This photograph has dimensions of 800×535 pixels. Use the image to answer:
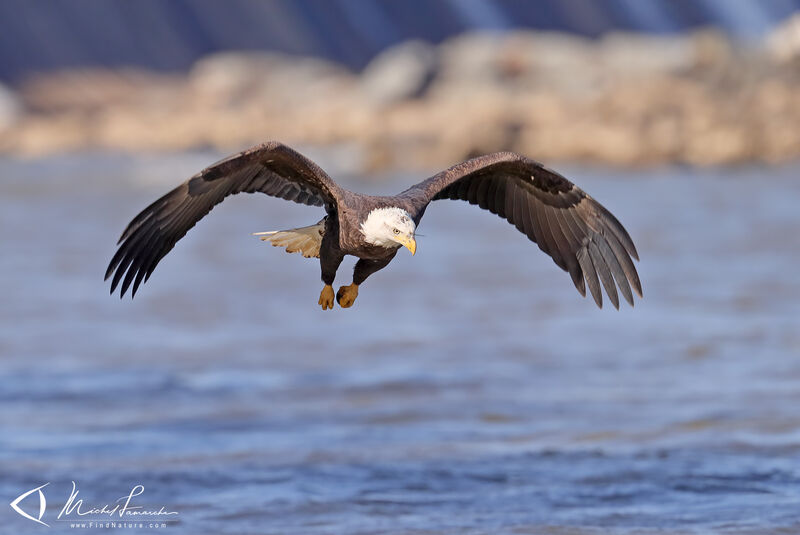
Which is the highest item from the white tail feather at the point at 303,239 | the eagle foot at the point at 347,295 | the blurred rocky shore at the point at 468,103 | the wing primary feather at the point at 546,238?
the blurred rocky shore at the point at 468,103

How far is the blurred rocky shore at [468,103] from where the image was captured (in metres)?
29.8

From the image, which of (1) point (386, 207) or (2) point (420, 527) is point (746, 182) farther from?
(1) point (386, 207)

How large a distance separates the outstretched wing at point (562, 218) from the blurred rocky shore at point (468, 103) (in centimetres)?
1996

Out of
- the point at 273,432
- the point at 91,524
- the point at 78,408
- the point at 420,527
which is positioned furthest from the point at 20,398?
the point at 420,527

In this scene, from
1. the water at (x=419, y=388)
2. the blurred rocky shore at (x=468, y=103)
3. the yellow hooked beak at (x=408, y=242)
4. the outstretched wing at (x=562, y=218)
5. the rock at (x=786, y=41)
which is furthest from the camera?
the rock at (x=786, y=41)

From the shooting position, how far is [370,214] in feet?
22.9

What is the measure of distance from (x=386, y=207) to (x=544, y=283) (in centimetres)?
1297

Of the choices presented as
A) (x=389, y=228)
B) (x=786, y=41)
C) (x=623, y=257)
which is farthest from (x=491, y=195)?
(x=786, y=41)

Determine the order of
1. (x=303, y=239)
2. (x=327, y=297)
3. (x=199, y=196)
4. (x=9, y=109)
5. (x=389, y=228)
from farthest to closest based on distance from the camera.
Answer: (x=9, y=109)
(x=303, y=239)
(x=327, y=297)
(x=199, y=196)
(x=389, y=228)

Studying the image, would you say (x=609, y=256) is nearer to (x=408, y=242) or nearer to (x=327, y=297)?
(x=327, y=297)

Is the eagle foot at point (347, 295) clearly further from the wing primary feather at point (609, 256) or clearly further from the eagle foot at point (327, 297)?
the wing primary feather at point (609, 256)

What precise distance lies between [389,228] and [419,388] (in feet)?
24.3

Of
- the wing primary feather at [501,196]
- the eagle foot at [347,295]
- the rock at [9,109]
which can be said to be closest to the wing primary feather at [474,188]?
the wing primary feather at [501,196]

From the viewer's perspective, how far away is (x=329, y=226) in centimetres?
750
